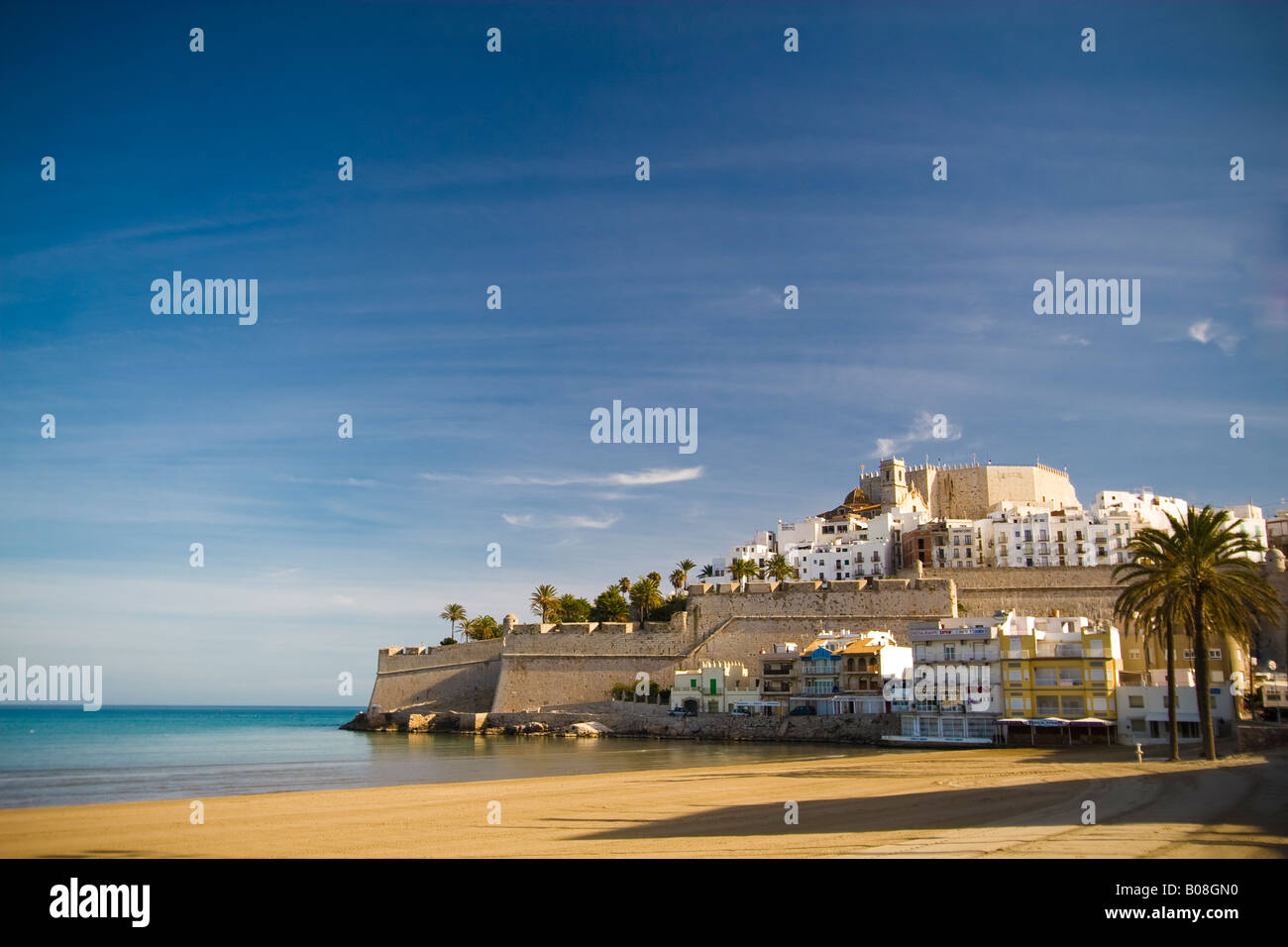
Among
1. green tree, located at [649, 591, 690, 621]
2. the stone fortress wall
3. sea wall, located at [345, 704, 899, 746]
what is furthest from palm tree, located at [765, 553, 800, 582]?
sea wall, located at [345, 704, 899, 746]

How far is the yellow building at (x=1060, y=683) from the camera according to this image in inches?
1676

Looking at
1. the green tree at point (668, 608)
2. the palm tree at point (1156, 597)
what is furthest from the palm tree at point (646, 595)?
the palm tree at point (1156, 597)

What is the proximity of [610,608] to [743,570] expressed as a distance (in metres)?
12.4

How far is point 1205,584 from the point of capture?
2744cm

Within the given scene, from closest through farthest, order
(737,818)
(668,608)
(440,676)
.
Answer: (737,818) < (440,676) < (668,608)

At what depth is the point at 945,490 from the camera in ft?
309

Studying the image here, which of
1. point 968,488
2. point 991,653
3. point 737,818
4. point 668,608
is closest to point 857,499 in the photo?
point 968,488

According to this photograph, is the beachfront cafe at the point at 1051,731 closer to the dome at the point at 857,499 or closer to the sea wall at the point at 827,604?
the sea wall at the point at 827,604

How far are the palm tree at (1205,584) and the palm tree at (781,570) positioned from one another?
167 feet

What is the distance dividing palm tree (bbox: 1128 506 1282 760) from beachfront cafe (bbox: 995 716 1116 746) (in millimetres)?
14154

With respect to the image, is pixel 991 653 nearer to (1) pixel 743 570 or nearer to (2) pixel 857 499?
(1) pixel 743 570

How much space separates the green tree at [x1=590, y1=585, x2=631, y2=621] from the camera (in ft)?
252

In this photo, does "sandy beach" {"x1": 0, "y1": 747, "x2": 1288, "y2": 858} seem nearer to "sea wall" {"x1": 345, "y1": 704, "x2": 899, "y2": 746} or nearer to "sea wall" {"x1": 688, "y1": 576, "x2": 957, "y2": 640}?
"sea wall" {"x1": 345, "y1": 704, "x2": 899, "y2": 746}
